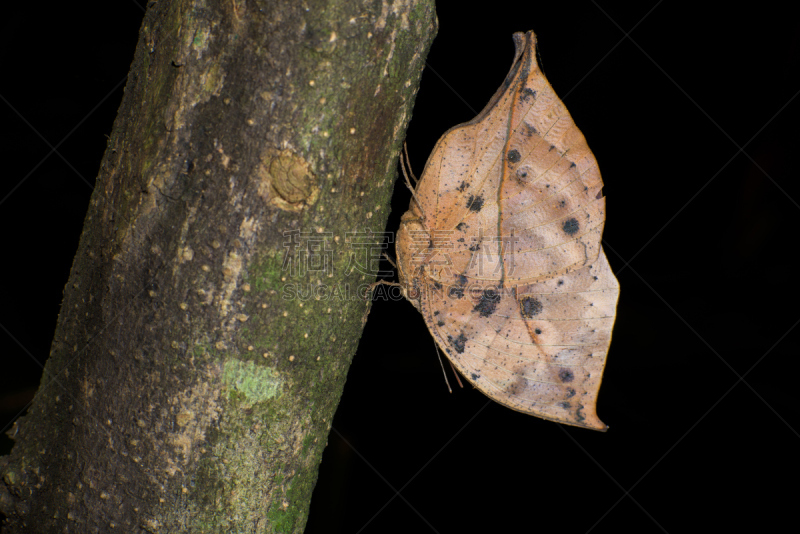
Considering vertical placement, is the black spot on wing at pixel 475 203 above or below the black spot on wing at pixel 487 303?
above

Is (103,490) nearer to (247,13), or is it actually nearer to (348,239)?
(348,239)

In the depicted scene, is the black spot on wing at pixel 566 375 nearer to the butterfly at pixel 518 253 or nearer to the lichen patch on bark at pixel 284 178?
the butterfly at pixel 518 253

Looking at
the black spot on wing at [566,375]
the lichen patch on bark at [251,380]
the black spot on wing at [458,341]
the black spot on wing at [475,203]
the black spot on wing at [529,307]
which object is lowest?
the lichen patch on bark at [251,380]

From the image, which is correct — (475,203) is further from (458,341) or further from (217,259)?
(217,259)

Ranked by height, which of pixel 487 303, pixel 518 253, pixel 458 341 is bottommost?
pixel 458 341

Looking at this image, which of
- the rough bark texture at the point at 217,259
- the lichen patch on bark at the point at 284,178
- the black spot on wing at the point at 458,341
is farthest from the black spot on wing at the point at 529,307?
the lichen patch on bark at the point at 284,178

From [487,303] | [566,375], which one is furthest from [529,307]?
[566,375]

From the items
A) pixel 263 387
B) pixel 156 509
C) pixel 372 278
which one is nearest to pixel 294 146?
pixel 372 278
